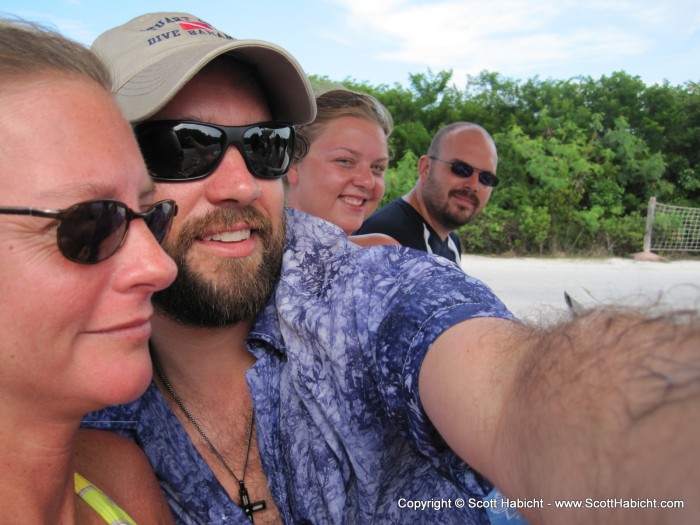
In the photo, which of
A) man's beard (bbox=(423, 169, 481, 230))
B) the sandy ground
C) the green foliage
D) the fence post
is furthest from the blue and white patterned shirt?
the fence post

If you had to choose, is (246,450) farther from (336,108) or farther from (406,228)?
(406,228)

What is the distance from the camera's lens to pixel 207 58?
1271 millimetres

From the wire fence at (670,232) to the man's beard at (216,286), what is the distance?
13991mm

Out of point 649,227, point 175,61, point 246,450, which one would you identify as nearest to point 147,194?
point 175,61

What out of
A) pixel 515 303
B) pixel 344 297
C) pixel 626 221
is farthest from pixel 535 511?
pixel 626 221

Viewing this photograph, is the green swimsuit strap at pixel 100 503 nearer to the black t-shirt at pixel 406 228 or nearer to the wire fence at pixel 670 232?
the black t-shirt at pixel 406 228

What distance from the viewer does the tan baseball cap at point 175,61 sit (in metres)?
1.28

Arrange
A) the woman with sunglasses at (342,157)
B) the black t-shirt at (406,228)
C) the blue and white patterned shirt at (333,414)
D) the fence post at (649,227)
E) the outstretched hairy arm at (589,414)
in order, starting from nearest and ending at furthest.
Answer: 1. the outstretched hairy arm at (589,414)
2. the blue and white patterned shirt at (333,414)
3. the woman with sunglasses at (342,157)
4. the black t-shirt at (406,228)
5. the fence post at (649,227)

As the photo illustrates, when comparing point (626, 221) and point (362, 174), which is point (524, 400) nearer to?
point (362, 174)

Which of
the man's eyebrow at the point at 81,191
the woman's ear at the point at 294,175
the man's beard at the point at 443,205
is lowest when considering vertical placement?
the man's beard at the point at 443,205

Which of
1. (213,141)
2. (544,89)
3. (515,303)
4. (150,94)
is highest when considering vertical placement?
(544,89)

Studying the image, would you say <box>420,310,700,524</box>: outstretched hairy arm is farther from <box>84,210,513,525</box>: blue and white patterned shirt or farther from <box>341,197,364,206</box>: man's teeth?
<box>341,197,364,206</box>: man's teeth

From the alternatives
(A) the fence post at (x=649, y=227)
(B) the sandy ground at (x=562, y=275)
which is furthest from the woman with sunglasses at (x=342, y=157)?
(A) the fence post at (x=649, y=227)

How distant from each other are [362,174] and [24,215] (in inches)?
114
